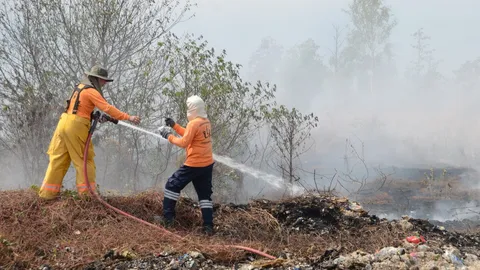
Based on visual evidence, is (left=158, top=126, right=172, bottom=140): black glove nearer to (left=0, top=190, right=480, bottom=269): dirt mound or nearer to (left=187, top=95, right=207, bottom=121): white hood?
(left=187, top=95, right=207, bottom=121): white hood

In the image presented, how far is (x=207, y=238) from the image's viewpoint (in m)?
4.82

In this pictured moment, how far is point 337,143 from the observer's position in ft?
94.9

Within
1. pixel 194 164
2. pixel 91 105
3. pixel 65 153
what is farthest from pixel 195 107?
pixel 65 153

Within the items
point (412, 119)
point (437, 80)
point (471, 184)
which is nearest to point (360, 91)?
point (437, 80)

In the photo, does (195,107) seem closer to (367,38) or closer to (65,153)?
(65,153)

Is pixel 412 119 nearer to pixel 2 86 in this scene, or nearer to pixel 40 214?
pixel 2 86

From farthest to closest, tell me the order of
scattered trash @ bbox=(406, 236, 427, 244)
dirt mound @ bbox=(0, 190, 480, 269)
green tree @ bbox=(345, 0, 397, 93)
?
green tree @ bbox=(345, 0, 397, 93)
scattered trash @ bbox=(406, 236, 427, 244)
dirt mound @ bbox=(0, 190, 480, 269)

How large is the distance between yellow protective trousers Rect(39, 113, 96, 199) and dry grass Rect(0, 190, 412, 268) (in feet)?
0.61

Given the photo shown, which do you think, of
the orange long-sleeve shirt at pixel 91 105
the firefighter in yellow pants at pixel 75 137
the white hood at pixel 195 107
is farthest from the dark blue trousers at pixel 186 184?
the orange long-sleeve shirt at pixel 91 105

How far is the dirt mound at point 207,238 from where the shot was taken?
3.93 m

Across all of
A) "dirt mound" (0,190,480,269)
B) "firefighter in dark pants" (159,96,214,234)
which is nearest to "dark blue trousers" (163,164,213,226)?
"firefighter in dark pants" (159,96,214,234)

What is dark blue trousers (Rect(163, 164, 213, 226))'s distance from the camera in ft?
16.8

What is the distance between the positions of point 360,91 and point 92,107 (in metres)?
39.5

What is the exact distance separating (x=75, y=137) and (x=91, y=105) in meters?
0.45
